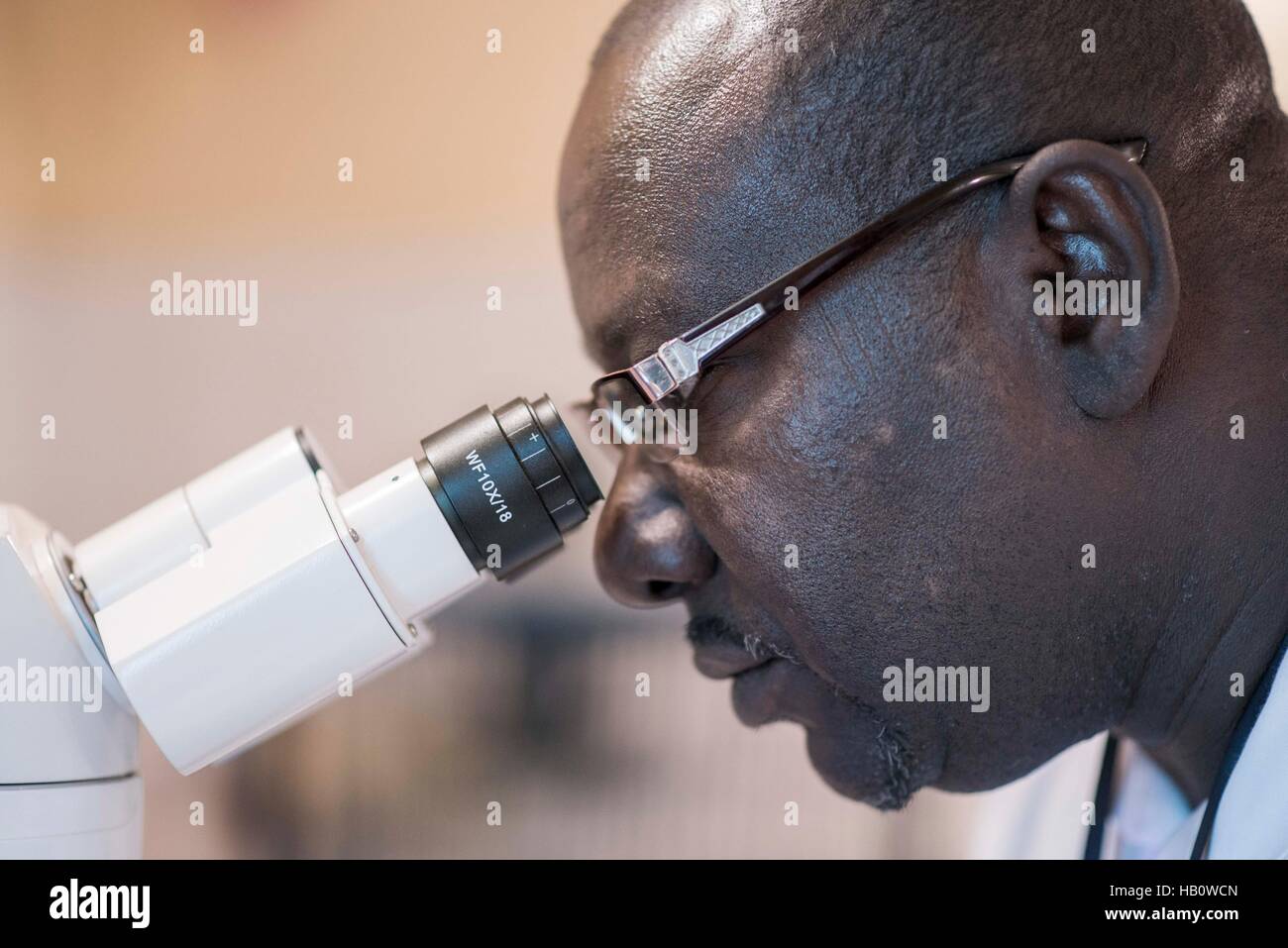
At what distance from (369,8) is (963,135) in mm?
1248

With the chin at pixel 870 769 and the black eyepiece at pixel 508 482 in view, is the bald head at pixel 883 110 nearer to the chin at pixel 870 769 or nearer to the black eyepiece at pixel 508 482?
the black eyepiece at pixel 508 482

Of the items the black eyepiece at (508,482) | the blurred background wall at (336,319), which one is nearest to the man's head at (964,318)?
the black eyepiece at (508,482)

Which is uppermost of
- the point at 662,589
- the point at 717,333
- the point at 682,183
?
the point at 682,183

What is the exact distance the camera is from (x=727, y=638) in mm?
856

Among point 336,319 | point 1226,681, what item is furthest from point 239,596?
point 336,319

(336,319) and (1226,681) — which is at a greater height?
(336,319)

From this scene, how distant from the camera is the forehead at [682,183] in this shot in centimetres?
74

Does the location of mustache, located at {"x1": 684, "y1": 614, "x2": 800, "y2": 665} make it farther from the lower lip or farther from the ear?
the ear

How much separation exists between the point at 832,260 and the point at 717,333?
0.09 metres

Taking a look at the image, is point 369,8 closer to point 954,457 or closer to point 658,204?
point 658,204

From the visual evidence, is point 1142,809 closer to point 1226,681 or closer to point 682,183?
point 1226,681

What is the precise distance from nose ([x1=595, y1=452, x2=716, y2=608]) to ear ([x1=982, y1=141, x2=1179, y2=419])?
284 mm
